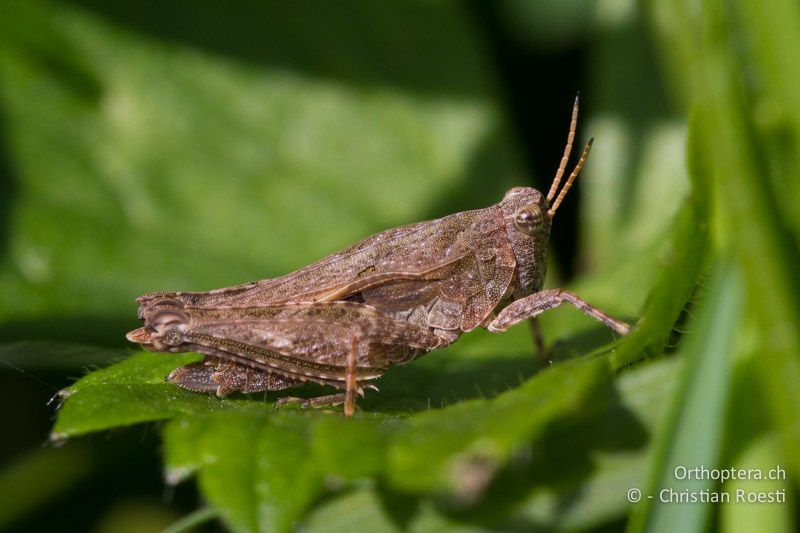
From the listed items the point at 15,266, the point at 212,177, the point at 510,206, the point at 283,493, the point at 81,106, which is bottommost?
the point at 283,493

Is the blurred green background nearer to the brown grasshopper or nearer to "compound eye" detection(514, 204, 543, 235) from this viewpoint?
the brown grasshopper

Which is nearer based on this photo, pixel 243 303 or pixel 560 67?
pixel 243 303

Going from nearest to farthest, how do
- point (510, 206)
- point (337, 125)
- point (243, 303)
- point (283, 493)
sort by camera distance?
point (283, 493), point (243, 303), point (510, 206), point (337, 125)

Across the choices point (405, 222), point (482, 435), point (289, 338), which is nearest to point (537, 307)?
point (289, 338)

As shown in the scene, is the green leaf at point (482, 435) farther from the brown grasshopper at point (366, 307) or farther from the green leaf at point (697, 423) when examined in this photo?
the brown grasshopper at point (366, 307)

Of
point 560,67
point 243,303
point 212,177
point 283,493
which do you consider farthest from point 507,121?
point 283,493

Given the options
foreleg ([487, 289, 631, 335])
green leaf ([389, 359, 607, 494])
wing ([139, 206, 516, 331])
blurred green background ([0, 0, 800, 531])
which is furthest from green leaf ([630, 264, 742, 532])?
wing ([139, 206, 516, 331])

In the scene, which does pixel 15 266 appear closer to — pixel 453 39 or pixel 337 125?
pixel 337 125

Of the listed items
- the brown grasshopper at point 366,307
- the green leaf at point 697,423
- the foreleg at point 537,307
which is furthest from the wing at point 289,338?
the green leaf at point 697,423
